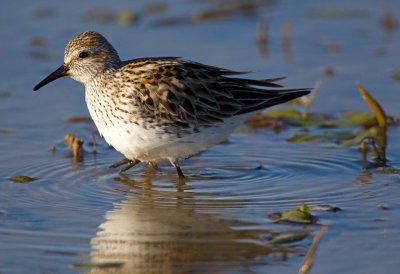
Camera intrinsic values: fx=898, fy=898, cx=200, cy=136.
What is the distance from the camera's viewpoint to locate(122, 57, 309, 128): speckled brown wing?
29.2 feet

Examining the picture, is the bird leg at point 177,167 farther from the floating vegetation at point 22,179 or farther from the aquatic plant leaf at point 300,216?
the aquatic plant leaf at point 300,216

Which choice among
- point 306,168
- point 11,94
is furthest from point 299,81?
point 11,94

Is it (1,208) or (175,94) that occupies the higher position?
(175,94)

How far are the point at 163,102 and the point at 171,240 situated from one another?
1.90 meters

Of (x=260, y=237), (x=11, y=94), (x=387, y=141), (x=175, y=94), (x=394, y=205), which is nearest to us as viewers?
(x=260, y=237)

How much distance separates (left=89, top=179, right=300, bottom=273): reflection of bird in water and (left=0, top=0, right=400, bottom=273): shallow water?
2cm

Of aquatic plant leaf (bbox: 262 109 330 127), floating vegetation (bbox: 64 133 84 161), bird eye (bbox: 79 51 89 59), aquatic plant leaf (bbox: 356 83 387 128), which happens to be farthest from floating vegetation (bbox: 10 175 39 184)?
aquatic plant leaf (bbox: 356 83 387 128)

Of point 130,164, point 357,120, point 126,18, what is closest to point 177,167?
point 130,164

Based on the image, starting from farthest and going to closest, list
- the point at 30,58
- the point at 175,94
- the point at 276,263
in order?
the point at 30,58, the point at 175,94, the point at 276,263

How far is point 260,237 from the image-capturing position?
7512mm

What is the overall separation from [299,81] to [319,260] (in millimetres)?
5290

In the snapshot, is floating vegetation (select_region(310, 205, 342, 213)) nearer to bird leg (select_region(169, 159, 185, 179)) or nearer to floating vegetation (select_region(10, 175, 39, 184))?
bird leg (select_region(169, 159, 185, 179))

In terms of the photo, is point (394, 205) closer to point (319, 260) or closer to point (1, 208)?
point (319, 260)

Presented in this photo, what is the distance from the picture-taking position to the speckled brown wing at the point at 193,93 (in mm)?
8906
